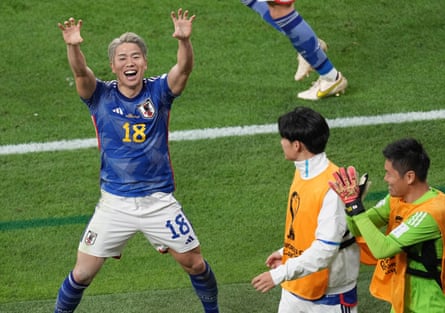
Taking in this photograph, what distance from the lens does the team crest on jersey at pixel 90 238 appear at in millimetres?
6480

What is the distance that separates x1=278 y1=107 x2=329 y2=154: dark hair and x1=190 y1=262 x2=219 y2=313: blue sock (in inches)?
57.8

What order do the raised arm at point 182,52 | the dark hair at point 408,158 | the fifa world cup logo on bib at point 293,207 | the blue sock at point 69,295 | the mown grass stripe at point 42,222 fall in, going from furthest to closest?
the mown grass stripe at point 42,222 < the blue sock at point 69,295 < the raised arm at point 182,52 < the fifa world cup logo on bib at point 293,207 < the dark hair at point 408,158

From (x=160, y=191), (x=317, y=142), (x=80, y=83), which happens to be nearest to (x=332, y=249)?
(x=317, y=142)

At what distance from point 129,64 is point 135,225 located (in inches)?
39.0

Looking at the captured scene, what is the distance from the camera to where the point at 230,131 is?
9406 mm

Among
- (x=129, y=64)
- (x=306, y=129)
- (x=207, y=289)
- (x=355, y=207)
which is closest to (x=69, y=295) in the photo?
(x=207, y=289)

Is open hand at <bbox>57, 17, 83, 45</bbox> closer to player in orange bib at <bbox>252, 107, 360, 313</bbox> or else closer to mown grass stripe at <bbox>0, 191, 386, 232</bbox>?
player in orange bib at <bbox>252, 107, 360, 313</bbox>

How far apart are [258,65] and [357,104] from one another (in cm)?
114

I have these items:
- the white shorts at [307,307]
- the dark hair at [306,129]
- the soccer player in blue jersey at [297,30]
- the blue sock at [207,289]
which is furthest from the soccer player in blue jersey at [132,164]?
the soccer player in blue jersey at [297,30]

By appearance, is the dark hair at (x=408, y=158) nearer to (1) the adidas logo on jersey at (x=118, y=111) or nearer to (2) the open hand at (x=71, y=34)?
(1) the adidas logo on jersey at (x=118, y=111)

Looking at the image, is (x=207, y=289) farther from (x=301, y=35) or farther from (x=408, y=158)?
(x=301, y=35)

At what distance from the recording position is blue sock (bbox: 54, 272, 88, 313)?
6543 millimetres

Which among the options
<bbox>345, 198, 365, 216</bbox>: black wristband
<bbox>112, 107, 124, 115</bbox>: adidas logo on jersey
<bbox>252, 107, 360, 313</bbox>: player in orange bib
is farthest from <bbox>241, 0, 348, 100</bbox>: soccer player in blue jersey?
<bbox>345, 198, 365, 216</bbox>: black wristband

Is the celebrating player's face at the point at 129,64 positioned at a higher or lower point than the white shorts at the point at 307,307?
higher
